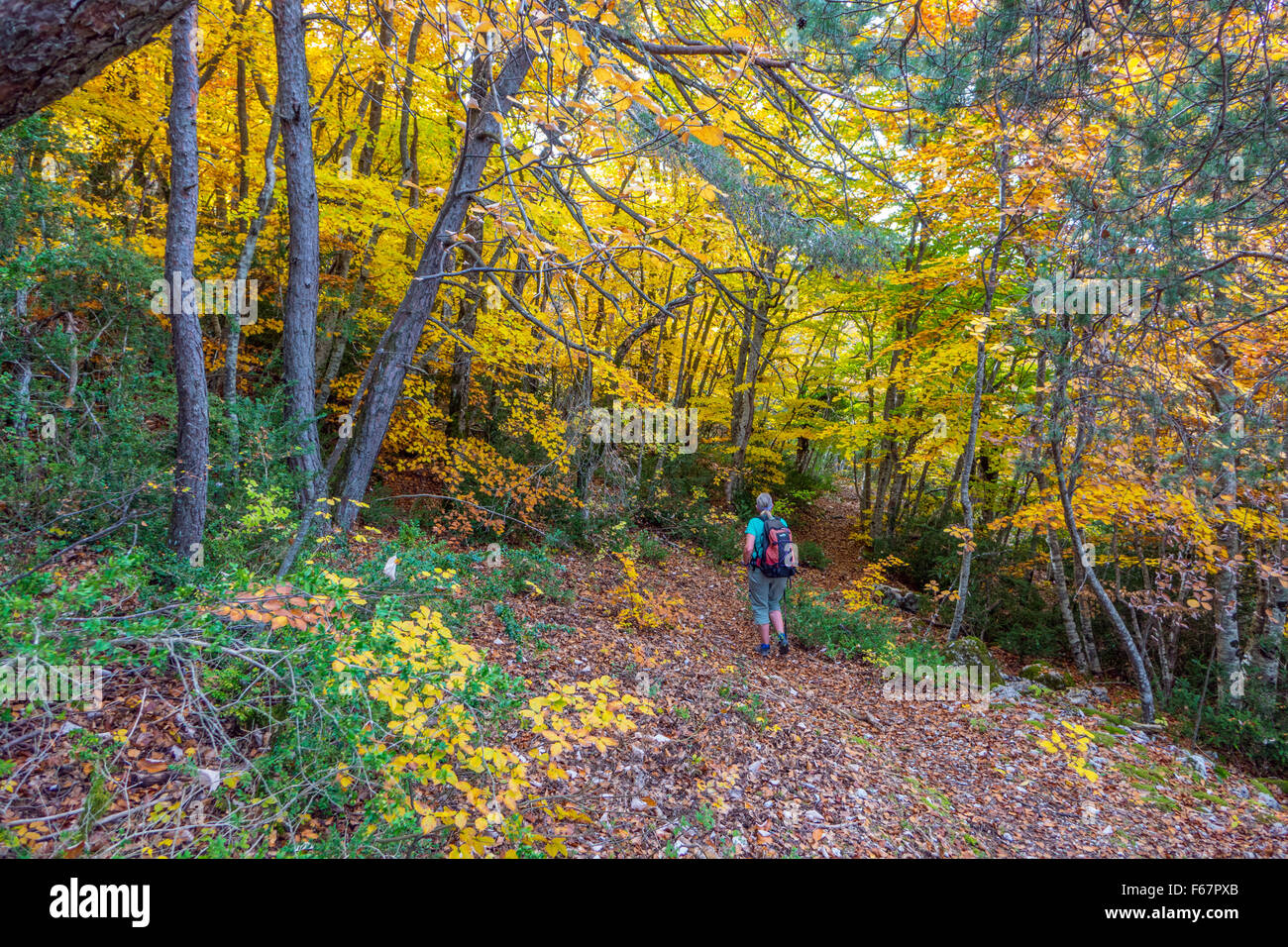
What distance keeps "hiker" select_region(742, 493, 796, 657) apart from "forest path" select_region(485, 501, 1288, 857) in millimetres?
425

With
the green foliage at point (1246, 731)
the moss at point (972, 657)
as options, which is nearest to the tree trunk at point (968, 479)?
the moss at point (972, 657)

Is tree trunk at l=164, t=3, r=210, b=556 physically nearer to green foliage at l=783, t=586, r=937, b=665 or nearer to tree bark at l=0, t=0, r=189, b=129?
tree bark at l=0, t=0, r=189, b=129

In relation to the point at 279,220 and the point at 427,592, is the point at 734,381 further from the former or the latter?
the point at 427,592

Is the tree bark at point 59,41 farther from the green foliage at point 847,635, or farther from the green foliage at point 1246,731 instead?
the green foliage at point 1246,731

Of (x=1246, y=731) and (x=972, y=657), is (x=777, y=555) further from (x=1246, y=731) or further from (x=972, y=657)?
(x=1246, y=731)

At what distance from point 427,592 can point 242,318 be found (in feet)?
15.9

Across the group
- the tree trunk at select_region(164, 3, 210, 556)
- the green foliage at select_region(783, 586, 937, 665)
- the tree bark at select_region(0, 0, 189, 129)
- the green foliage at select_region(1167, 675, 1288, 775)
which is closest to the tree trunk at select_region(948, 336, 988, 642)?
the green foliage at select_region(783, 586, 937, 665)

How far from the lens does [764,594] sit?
6.56m

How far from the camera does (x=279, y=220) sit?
7.99 m

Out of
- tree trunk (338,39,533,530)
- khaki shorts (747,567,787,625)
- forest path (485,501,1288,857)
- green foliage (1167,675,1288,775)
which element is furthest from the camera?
khaki shorts (747,567,787,625)

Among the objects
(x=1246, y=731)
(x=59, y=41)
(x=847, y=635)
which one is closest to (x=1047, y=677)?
(x=1246, y=731)

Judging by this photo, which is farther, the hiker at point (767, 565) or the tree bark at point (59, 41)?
the hiker at point (767, 565)

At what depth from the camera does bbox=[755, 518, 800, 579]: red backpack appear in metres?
6.28

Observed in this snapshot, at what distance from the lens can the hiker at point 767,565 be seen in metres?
6.31
